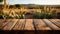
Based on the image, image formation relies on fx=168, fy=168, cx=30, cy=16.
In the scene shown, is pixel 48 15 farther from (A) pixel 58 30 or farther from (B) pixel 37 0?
(A) pixel 58 30

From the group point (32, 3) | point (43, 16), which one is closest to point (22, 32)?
point (43, 16)

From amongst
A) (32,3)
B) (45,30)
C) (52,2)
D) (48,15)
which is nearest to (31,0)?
(32,3)

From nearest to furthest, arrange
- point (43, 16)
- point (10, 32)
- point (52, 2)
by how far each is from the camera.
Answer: point (10, 32) → point (43, 16) → point (52, 2)

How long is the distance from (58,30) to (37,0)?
5.41 metres

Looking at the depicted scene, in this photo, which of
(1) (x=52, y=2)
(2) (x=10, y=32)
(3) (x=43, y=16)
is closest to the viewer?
(2) (x=10, y=32)

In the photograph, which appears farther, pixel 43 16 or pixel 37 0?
pixel 37 0

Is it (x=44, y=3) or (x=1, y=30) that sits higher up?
(x=1, y=30)

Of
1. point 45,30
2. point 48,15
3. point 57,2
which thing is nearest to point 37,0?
point 57,2

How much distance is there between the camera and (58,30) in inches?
54.8

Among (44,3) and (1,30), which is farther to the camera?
(44,3)

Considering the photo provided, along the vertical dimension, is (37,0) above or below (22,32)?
below

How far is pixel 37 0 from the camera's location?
22.1 ft

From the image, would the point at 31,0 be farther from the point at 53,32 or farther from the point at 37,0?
the point at 53,32

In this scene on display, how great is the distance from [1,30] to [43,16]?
3202 mm
